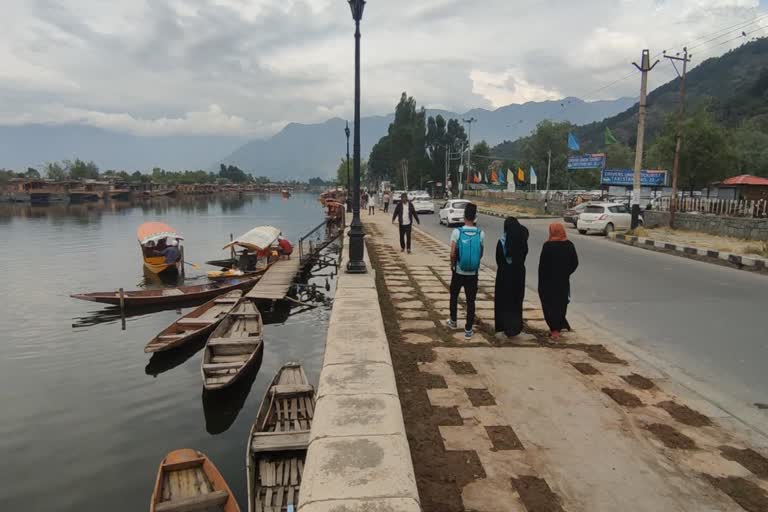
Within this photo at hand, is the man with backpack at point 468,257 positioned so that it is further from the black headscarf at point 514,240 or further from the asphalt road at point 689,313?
the asphalt road at point 689,313

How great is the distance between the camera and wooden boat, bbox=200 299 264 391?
7599 mm

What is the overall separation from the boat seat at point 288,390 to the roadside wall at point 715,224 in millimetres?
17086

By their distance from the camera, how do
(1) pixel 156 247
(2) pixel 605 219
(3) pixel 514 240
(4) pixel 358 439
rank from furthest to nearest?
1. (2) pixel 605 219
2. (1) pixel 156 247
3. (3) pixel 514 240
4. (4) pixel 358 439

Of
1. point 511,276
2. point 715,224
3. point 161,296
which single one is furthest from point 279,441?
point 715,224

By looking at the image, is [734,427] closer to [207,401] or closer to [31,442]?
[207,401]

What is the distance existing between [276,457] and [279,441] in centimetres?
16

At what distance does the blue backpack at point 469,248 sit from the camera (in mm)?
5914

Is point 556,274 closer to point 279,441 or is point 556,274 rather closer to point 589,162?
point 279,441

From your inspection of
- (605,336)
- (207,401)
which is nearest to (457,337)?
(605,336)

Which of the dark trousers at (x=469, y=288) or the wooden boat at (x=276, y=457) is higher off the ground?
the dark trousers at (x=469, y=288)

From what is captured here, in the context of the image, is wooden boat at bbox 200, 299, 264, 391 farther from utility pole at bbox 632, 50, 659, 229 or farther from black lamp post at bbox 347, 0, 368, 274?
utility pole at bbox 632, 50, 659, 229

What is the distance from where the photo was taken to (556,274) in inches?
237

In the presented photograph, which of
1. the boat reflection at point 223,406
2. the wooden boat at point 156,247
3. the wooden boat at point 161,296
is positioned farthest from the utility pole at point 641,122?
the wooden boat at point 156,247

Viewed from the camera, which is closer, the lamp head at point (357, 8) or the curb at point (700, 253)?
the lamp head at point (357, 8)
